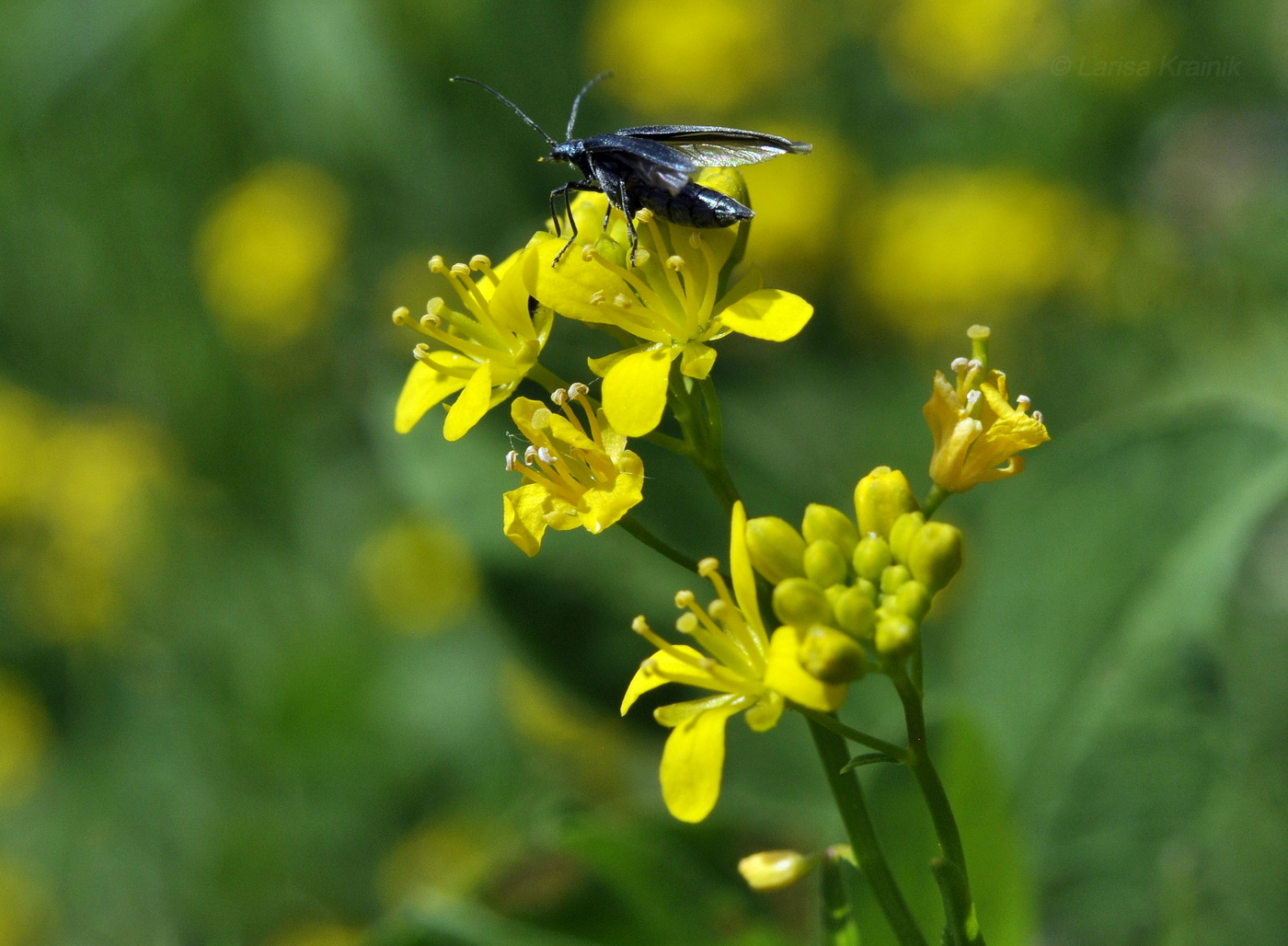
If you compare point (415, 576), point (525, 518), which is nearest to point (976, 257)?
point (415, 576)

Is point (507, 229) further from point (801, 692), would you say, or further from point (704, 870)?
point (801, 692)

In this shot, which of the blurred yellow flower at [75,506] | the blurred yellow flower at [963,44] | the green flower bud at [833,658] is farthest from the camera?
the blurred yellow flower at [963,44]

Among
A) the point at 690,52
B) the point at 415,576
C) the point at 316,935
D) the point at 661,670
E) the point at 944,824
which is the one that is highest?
the point at 661,670

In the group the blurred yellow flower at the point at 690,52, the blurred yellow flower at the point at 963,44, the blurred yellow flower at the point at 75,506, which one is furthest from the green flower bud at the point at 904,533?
the blurred yellow flower at the point at 963,44

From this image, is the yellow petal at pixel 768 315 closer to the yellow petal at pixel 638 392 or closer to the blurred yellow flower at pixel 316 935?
the yellow petal at pixel 638 392

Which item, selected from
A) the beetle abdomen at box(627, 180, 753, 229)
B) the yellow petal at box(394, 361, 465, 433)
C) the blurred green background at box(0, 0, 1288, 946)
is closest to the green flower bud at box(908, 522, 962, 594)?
the beetle abdomen at box(627, 180, 753, 229)

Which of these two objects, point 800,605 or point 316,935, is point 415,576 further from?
point 800,605
